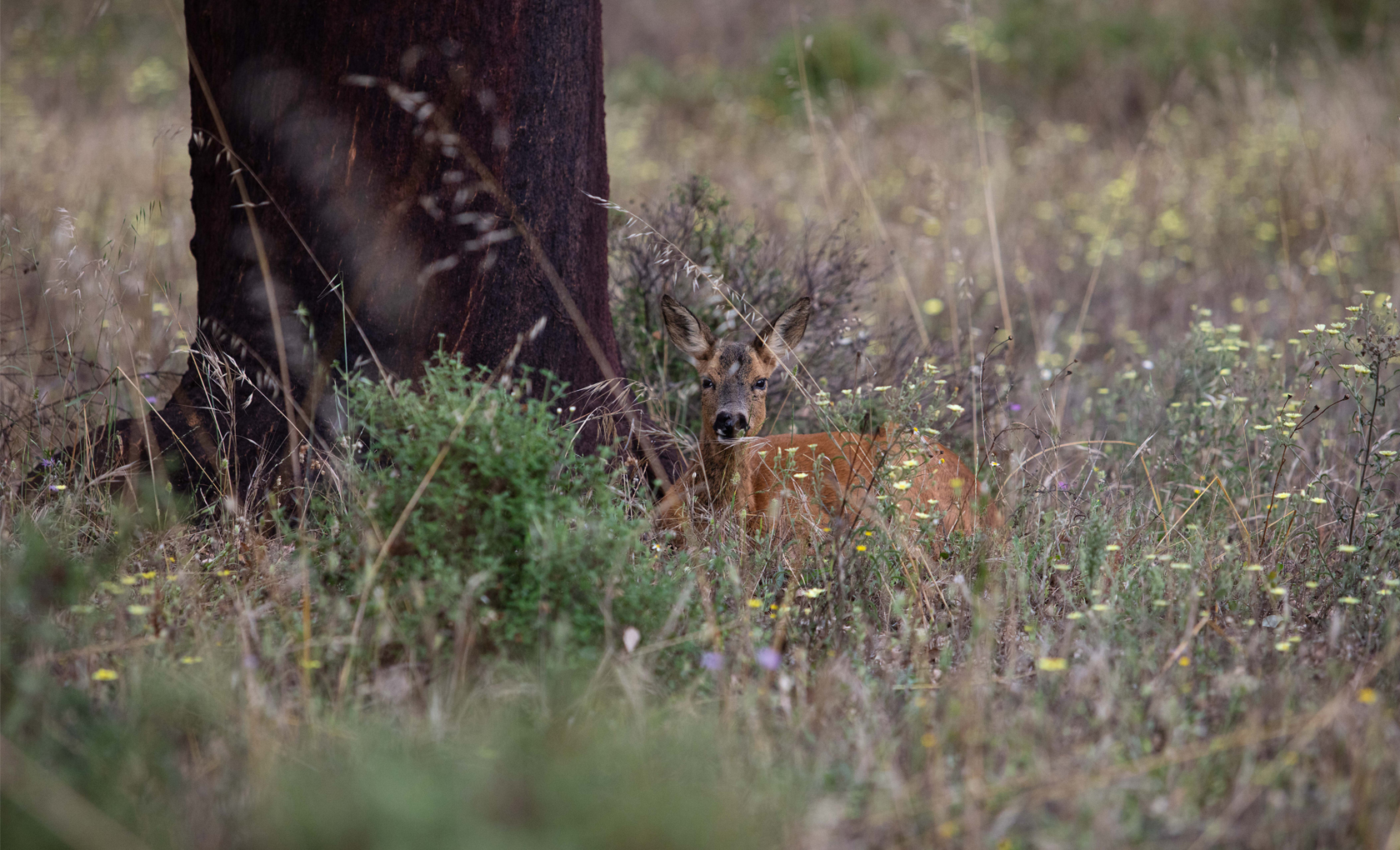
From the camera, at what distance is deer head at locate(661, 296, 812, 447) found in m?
4.21

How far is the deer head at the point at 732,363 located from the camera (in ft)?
13.8

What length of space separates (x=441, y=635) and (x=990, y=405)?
3.09 m

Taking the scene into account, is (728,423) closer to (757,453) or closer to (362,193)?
(757,453)

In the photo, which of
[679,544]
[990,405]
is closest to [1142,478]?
[990,405]

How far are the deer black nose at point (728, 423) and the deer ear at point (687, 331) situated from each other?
429 millimetres

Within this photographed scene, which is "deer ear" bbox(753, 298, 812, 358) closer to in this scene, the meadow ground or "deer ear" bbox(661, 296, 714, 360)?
"deer ear" bbox(661, 296, 714, 360)

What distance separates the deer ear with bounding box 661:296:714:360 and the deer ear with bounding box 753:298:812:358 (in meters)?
0.26

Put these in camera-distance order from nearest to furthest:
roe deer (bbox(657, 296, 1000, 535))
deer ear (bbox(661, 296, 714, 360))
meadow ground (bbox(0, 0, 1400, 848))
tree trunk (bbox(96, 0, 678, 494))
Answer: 1. meadow ground (bbox(0, 0, 1400, 848))
2. tree trunk (bbox(96, 0, 678, 494))
3. roe deer (bbox(657, 296, 1000, 535))
4. deer ear (bbox(661, 296, 714, 360))

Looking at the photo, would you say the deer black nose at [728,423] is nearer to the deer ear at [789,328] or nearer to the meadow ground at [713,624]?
the deer ear at [789,328]

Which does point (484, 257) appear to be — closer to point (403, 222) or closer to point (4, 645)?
point (403, 222)

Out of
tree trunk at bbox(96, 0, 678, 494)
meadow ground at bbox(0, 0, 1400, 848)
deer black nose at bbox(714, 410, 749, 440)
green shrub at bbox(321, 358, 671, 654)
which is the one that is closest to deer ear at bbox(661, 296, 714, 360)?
meadow ground at bbox(0, 0, 1400, 848)

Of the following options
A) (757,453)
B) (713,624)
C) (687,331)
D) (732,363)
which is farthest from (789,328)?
(713,624)

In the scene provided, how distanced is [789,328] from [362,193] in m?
1.66

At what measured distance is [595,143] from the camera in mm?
3930
